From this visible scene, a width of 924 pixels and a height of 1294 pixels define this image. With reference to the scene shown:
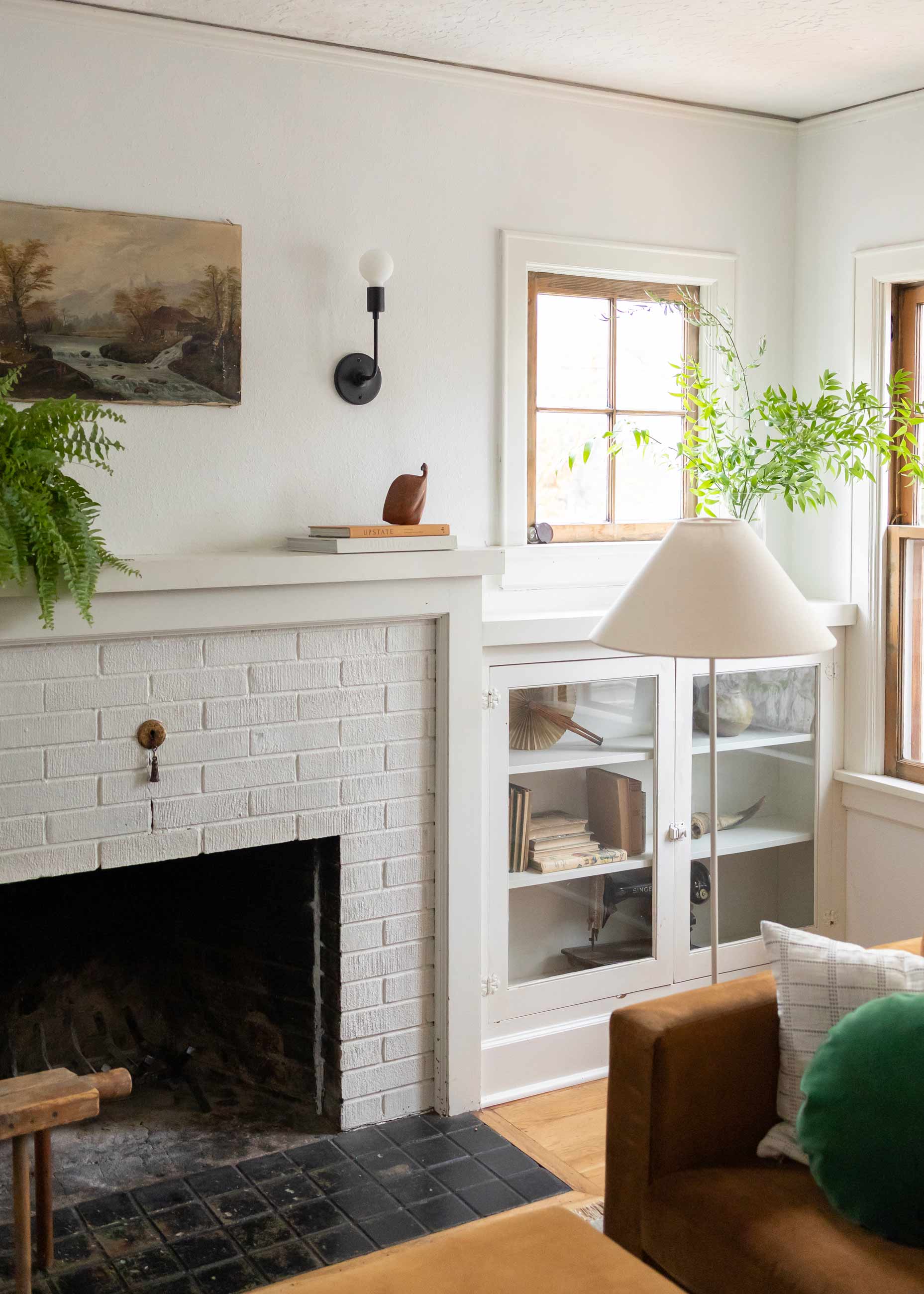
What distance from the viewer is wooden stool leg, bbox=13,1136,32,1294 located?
2.15 meters

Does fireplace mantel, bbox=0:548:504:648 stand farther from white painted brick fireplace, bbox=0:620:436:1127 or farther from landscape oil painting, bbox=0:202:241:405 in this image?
landscape oil painting, bbox=0:202:241:405

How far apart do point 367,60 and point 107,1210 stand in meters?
2.69

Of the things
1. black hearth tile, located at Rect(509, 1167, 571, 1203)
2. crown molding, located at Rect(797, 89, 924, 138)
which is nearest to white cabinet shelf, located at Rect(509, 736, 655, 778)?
black hearth tile, located at Rect(509, 1167, 571, 1203)

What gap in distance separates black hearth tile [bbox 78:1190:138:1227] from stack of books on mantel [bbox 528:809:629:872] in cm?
123

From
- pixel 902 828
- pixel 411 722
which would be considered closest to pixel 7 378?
pixel 411 722

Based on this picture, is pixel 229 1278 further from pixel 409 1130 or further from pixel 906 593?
pixel 906 593

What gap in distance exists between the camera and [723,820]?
3650 mm

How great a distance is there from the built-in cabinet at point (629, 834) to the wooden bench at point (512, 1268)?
132cm

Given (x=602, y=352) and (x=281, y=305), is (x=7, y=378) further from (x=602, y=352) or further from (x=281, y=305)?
(x=602, y=352)

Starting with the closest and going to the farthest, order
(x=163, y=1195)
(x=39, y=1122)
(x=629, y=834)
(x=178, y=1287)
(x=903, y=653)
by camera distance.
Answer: (x=39, y=1122) → (x=178, y=1287) → (x=163, y=1195) → (x=629, y=834) → (x=903, y=653)

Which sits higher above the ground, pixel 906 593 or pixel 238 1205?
pixel 906 593

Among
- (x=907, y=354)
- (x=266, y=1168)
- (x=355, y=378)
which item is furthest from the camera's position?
(x=907, y=354)

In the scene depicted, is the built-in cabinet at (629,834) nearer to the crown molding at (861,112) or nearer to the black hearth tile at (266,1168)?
the black hearth tile at (266,1168)

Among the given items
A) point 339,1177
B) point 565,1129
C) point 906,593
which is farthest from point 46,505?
point 906,593
